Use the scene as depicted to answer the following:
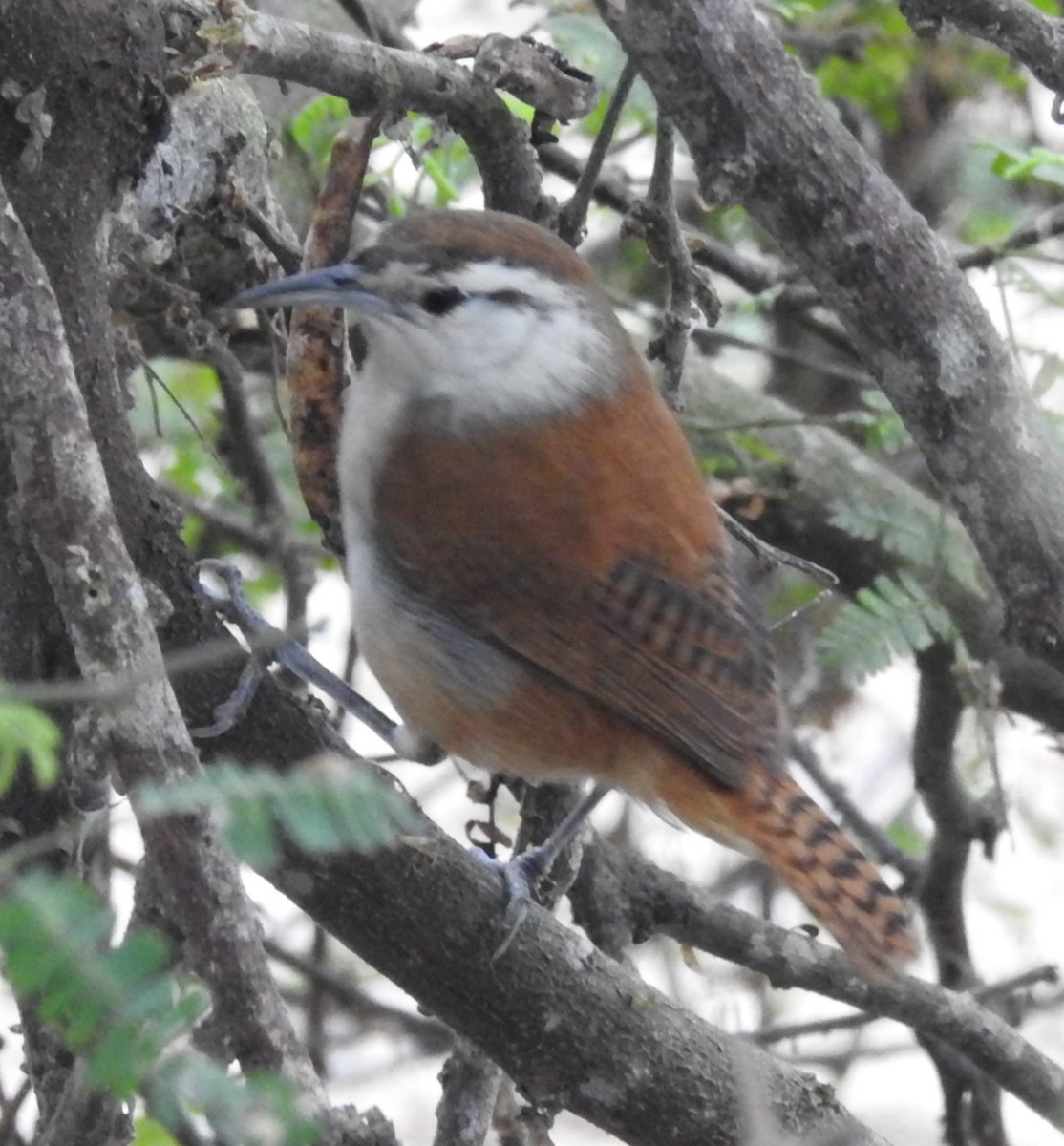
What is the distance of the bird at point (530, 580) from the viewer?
2.65 m

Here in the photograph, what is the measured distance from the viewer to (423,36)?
18.0 ft

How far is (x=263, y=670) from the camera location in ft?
7.35

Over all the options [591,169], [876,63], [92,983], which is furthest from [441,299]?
[876,63]

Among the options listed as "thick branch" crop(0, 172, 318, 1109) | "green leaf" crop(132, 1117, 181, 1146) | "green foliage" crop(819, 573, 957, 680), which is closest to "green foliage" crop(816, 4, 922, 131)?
"green foliage" crop(819, 573, 957, 680)

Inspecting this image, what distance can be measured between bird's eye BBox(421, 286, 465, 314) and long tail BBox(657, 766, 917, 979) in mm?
726

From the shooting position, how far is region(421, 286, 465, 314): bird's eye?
8.77 feet

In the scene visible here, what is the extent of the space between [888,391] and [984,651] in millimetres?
1601

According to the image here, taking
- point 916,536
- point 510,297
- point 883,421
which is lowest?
point 916,536

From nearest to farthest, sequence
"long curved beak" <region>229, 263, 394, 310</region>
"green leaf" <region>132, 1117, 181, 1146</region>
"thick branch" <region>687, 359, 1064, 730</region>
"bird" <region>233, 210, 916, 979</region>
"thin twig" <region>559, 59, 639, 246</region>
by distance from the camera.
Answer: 1. "long curved beak" <region>229, 263, 394, 310</region>
2. "bird" <region>233, 210, 916, 979</region>
3. "thin twig" <region>559, 59, 639, 246</region>
4. "green leaf" <region>132, 1117, 181, 1146</region>
5. "thick branch" <region>687, 359, 1064, 730</region>

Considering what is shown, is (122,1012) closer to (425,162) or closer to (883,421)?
Result: (425,162)

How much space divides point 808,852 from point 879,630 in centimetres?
73

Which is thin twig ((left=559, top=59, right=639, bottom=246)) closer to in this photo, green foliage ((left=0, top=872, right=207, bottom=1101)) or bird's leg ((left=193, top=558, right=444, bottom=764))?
bird's leg ((left=193, top=558, right=444, bottom=764))

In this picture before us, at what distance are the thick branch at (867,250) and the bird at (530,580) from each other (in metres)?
0.36

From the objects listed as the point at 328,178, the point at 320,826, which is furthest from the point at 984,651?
the point at 320,826
